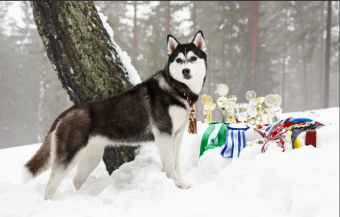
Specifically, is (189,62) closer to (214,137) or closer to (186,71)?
(186,71)

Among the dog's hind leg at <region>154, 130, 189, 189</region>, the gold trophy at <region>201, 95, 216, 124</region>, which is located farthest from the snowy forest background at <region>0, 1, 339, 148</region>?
the dog's hind leg at <region>154, 130, 189, 189</region>

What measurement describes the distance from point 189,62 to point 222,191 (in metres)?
1.25

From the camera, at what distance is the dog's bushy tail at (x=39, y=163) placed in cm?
252

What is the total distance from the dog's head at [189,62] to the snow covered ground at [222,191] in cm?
85

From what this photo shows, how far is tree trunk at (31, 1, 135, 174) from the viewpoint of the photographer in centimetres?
306

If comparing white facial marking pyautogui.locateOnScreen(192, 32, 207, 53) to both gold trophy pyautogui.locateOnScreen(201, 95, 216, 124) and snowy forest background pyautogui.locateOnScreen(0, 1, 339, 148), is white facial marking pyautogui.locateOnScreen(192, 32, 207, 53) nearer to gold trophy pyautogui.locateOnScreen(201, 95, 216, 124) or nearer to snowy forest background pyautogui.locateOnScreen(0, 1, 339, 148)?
gold trophy pyautogui.locateOnScreen(201, 95, 216, 124)

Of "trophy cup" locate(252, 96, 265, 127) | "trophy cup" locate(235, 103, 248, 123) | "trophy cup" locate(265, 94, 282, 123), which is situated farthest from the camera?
"trophy cup" locate(235, 103, 248, 123)

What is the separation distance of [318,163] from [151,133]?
1560 millimetres

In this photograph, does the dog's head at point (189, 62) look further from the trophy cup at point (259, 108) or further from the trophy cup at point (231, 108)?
the trophy cup at point (231, 108)

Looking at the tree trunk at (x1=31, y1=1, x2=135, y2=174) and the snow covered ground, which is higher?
the tree trunk at (x1=31, y1=1, x2=135, y2=174)

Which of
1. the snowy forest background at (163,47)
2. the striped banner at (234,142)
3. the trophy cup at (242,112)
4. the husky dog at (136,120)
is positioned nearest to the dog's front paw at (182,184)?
the husky dog at (136,120)

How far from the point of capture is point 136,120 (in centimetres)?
265

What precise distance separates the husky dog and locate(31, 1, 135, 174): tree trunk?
54 centimetres

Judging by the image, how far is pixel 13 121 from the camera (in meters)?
20.5
